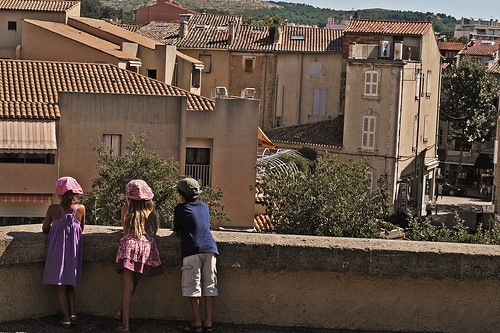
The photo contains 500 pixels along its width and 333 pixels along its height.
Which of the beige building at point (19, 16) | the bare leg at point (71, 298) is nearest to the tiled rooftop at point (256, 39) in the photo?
the beige building at point (19, 16)

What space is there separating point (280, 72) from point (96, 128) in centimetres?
2893

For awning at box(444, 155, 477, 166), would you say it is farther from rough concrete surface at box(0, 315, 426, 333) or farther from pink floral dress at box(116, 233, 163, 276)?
pink floral dress at box(116, 233, 163, 276)

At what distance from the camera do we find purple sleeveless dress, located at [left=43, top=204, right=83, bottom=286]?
20.4ft

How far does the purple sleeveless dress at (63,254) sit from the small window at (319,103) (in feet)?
166

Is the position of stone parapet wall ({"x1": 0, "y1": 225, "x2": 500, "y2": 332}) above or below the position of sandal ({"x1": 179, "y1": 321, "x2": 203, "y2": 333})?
above

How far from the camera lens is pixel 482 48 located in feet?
294

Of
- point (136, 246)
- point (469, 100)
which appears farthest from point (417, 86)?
point (136, 246)

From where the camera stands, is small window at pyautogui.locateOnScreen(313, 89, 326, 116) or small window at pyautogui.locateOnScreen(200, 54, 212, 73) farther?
small window at pyautogui.locateOnScreen(200, 54, 212, 73)

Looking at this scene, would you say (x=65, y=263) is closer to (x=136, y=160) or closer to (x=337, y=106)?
(x=136, y=160)

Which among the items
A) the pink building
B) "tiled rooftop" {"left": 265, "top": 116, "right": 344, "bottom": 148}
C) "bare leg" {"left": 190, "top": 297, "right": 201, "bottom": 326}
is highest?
the pink building

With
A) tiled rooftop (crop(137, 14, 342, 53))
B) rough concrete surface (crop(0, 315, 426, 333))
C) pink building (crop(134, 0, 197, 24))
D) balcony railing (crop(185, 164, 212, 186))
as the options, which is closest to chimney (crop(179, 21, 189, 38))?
tiled rooftop (crop(137, 14, 342, 53))

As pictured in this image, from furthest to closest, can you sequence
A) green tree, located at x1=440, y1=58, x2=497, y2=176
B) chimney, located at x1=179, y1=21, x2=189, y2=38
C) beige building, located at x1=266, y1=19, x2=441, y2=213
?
green tree, located at x1=440, y1=58, x2=497, y2=176, chimney, located at x1=179, y1=21, x2=189, y2=38, beige building, located at x1=266, y1=19, x2=441, y2=213

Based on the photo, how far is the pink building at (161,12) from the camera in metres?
93.6

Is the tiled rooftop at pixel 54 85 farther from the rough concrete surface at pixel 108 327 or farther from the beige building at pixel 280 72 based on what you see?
the beige building at pixel 280 72
